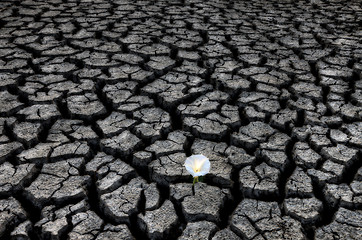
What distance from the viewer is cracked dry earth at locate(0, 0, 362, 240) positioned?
1.55m

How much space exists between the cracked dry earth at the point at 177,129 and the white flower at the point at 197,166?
3.7 inches

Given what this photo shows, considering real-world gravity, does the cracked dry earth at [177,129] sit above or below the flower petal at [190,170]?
below

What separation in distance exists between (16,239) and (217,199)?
0.86 metres

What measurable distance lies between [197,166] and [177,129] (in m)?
0.54

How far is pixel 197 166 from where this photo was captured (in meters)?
1.68

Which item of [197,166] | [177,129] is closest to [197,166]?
[197,166]

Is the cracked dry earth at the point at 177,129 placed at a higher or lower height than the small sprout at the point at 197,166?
lower

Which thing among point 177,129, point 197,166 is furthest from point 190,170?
point 177,129

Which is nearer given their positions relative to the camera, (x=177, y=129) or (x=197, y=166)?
(x=197, y=166)

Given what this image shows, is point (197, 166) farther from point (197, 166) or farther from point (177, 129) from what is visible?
point (177, 129)

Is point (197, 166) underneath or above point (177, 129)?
above

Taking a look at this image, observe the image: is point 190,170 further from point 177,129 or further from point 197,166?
point 177,129

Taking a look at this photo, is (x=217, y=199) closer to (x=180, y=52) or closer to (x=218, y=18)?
(x=180, y=52)

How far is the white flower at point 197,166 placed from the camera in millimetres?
1644
